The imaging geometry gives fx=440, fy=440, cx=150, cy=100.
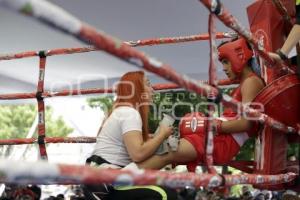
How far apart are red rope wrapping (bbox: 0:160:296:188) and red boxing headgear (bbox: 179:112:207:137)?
0.60 m

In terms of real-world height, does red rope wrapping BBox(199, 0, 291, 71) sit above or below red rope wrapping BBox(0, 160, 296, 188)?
above

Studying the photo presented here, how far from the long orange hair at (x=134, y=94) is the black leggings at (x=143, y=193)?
210mm

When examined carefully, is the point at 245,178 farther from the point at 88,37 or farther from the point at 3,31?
the point at 3,31

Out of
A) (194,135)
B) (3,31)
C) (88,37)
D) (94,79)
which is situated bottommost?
(194,135)

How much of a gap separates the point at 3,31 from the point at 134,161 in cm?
352

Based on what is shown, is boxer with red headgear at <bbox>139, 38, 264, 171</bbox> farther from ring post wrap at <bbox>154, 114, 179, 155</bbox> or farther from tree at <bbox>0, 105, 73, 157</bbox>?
tree at <bbox>0, 105, 73, 157</bbox>

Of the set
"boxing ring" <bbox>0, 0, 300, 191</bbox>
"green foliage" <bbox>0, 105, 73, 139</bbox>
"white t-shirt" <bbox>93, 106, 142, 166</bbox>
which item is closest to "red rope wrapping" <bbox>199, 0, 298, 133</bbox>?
"boxing ring" <bbox>0, 0, 300, 191</bbox>

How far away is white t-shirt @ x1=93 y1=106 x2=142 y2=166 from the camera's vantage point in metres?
1.70

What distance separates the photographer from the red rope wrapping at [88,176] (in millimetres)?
652

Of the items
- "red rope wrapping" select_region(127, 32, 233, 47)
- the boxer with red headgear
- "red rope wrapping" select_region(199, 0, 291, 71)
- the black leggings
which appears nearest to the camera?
"red rope wrapping" select_region(199, 0, 291, 71)

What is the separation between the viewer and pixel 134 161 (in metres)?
1.65

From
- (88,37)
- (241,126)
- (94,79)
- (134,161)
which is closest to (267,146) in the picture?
(241,126)

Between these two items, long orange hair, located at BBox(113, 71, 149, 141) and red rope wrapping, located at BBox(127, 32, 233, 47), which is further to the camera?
red rope wrapping, located at BBox(127, 32, 233, 47)

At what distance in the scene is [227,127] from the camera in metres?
1.88
